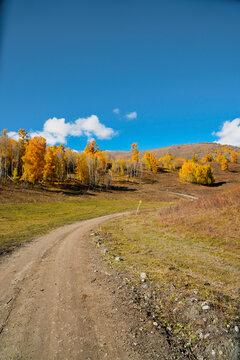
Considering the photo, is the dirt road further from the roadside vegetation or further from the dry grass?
the dry grass

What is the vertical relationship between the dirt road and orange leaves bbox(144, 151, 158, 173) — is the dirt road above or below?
below

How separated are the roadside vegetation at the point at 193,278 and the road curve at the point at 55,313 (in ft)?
4.45

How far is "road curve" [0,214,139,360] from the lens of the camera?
135 inches

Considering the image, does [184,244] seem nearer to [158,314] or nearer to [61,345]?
[158,314]

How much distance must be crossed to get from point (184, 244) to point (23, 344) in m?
9.66

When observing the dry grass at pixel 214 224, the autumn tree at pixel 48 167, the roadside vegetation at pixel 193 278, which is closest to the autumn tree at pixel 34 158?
the autumn tree at pixel 48 167

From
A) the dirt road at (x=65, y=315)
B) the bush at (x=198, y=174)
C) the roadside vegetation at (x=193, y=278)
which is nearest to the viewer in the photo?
the dirt road at (x=65, y=315)

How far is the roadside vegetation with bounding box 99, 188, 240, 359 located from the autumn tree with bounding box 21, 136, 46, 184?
40.2 m

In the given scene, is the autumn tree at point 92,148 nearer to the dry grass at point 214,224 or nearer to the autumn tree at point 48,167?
the autumn tree at point 48,167

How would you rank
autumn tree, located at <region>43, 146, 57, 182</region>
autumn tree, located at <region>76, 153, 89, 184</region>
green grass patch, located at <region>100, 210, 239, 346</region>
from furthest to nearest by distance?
autumn tree, located at <region>76, 153, 89, 184</region> < autumn tree, located at <region>43, 146, 57, 182</region> < green grass patch, located at <region>100, 210, 239, 346</region>

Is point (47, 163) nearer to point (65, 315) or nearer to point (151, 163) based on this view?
point (65, 315)

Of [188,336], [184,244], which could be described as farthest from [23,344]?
[184,244]

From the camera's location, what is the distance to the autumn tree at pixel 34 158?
149 feet

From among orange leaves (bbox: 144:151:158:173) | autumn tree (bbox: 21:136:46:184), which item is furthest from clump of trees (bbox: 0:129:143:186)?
orange leaves (bbox: 144:151:158:173)
